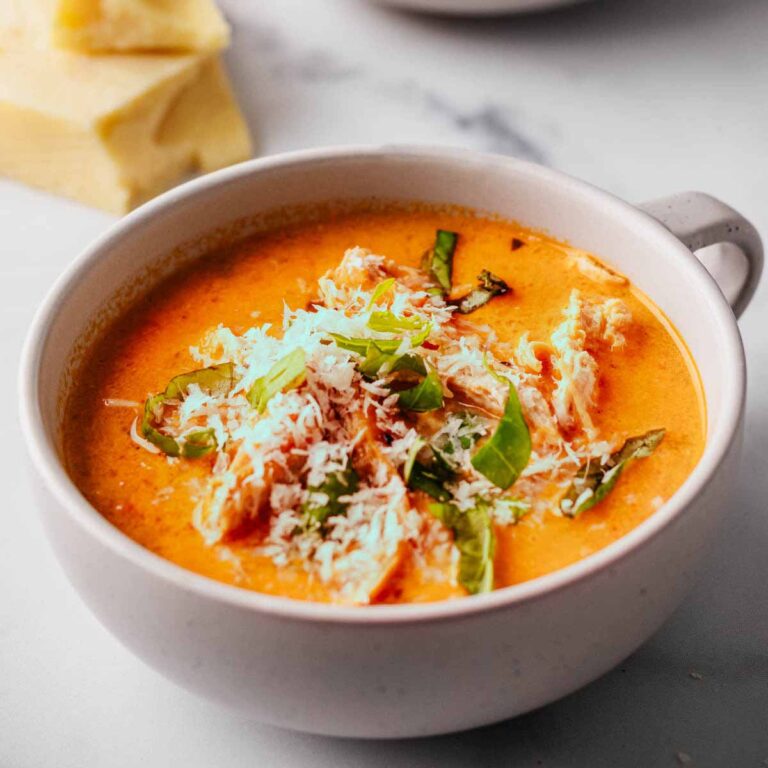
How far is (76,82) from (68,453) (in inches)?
51.6

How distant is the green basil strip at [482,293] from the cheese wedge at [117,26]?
120 cm

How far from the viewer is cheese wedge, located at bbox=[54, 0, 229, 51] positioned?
2854 mm

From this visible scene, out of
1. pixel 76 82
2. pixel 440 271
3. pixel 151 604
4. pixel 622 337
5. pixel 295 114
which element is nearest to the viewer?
pixel 151 604

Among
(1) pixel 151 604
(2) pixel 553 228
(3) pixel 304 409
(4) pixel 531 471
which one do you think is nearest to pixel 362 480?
(3) pixel 304 409

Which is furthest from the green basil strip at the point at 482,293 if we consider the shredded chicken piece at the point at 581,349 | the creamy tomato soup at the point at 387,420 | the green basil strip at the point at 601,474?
the green basil strip at the point at 601,474

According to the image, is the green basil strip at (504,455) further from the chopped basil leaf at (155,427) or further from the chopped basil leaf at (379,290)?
the chopped basil leaf at (155,427)

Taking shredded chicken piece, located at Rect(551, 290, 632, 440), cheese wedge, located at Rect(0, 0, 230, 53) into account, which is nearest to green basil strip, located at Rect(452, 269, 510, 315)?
shredded chicken piece, located at Rect(551, 290, 632, 440)

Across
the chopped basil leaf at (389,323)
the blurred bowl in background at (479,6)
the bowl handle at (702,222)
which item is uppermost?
the bowl handle at (702,222)

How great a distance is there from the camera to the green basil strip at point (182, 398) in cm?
177

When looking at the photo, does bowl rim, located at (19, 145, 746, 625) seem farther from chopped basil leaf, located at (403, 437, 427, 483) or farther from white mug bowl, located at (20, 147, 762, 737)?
chopped basil leaf, located at (403, 437, 427, 483)

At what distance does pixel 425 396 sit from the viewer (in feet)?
5.71

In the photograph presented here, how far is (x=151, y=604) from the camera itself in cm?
144

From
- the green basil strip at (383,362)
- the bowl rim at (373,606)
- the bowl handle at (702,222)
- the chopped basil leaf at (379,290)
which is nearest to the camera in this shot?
the bowl rim at (373,606)

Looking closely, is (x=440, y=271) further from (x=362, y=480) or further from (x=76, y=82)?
(x=76, y=82)
